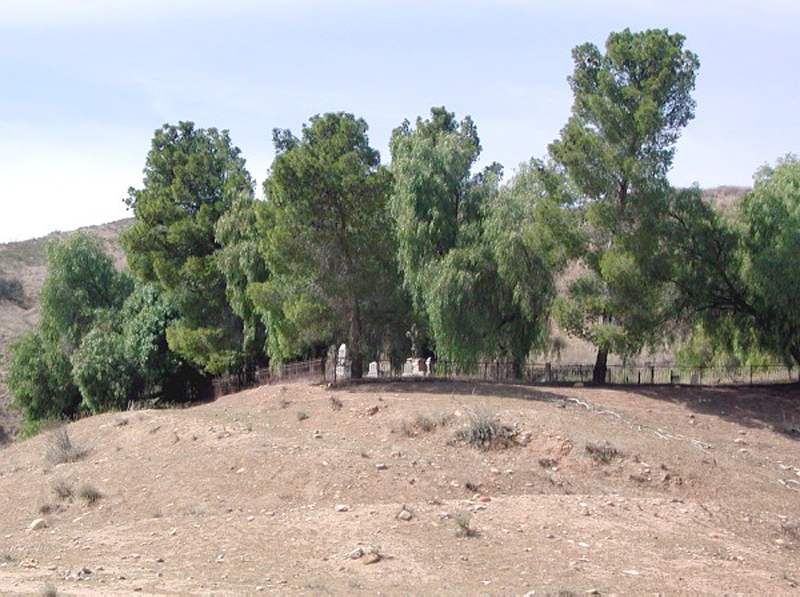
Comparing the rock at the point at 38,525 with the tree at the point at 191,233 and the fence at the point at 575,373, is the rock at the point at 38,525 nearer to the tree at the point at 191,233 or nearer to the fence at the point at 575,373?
the fence at the point at 575,373

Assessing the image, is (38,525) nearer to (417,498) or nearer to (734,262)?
(417,498)

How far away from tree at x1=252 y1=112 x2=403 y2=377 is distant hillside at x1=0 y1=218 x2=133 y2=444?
3003cm

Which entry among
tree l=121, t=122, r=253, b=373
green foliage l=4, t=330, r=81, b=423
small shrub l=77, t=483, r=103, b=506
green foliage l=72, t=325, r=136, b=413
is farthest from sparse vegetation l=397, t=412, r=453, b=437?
green foliage l=4, t=330, r=81, b=423

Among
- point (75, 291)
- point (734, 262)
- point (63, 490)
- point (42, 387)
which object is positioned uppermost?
point (734, 262)

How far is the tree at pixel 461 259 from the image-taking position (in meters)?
37.5

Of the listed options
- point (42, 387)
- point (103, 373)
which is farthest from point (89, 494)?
point (42, 387)

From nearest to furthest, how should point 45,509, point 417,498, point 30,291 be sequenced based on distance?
point 417,498 → point 45,509 → point 30,291

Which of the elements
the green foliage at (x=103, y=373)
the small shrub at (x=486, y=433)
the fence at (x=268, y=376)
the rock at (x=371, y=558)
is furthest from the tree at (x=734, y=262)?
the green foliage at (x=103, y=373)

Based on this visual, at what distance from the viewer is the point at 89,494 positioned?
2550 cm

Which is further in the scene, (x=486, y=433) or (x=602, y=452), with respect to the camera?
(x=486, y=433)

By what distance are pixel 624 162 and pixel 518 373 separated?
31.4 ft

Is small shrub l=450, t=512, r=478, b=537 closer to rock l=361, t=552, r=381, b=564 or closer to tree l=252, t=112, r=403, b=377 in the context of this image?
rock l=361, t=552, r=381, b=564

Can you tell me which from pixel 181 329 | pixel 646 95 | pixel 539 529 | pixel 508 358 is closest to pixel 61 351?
pixel 181 329

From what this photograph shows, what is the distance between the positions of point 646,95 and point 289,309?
1503cm
